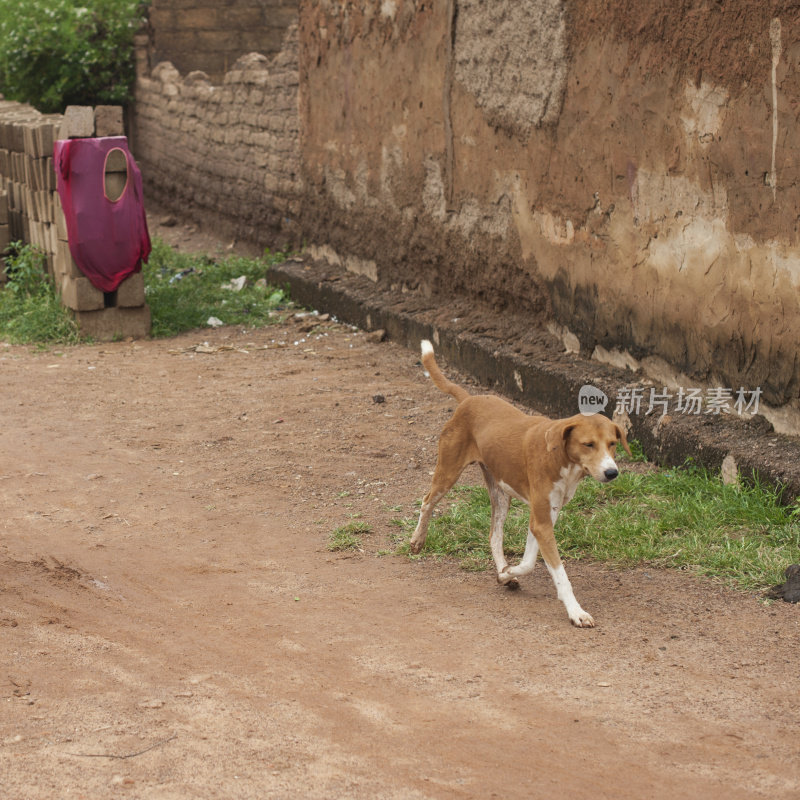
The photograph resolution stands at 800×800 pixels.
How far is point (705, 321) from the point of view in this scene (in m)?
5.88

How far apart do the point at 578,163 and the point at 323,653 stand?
3.91 meters

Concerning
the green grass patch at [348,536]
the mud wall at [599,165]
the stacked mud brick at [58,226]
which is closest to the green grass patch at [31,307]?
the stacked mud brick at [58,226]

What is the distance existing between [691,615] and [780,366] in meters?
1.69

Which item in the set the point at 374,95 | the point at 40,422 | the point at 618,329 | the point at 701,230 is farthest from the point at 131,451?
the point at 374,95

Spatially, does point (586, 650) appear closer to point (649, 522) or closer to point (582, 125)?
point (649, 522)

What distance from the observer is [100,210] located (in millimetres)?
9219

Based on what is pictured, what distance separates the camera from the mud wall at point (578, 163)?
544cm

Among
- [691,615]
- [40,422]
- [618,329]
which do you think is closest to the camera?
[691,615]

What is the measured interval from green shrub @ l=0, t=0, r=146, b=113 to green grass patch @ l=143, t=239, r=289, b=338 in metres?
4.42

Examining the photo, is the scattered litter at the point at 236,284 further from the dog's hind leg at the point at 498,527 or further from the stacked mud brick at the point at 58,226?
the dog's hind leg at the point at 498,527

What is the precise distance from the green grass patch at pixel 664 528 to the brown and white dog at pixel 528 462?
262mm

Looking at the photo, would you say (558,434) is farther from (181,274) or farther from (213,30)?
(213,30)

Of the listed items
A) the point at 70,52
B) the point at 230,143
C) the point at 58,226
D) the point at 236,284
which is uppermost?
the point at 70,52

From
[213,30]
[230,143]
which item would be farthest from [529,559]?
[213,30]
